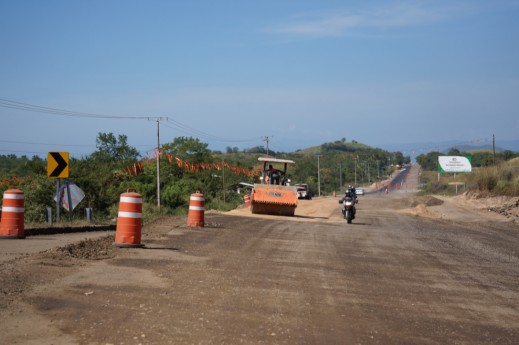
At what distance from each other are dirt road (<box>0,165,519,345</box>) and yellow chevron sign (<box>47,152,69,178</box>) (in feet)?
18.8

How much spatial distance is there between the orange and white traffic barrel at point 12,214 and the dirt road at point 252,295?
87cm

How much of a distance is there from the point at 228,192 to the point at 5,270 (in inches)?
3152

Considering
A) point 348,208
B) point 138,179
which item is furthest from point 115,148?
point 348,208

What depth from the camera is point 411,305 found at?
9.16 meters

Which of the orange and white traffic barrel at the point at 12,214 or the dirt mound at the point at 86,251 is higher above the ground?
the orange and white traffic barrel at the point at 12,214

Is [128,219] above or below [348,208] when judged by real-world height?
above

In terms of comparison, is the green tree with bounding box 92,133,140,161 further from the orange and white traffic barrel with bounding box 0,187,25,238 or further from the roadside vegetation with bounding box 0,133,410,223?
the orange and white traffic barrel with bounding box 0,187,25,238

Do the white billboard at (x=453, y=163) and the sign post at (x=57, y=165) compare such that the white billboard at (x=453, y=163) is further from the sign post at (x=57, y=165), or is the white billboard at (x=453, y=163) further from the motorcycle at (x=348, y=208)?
the sign post at (x=57, y=165)

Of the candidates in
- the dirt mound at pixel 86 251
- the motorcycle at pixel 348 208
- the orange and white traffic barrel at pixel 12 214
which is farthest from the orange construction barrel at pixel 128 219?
the motorcycle at pixel 348 208

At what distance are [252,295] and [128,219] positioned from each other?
5.21 metres

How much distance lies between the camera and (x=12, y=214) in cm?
1565

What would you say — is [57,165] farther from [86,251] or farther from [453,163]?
[453,163]

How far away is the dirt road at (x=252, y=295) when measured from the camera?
718 cm

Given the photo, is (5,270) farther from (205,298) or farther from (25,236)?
(25,236)
